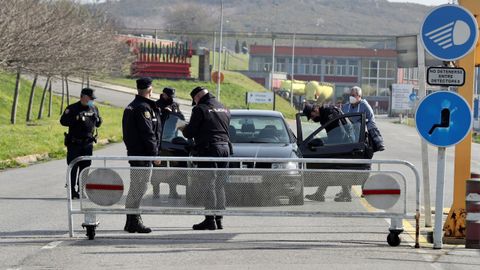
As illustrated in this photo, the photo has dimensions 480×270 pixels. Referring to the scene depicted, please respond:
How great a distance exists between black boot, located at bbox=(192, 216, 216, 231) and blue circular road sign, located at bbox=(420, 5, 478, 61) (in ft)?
11.4

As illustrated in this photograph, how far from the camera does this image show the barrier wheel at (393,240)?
12.1 meters

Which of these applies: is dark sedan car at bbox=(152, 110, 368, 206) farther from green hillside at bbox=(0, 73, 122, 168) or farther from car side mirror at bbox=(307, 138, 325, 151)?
green hillside at bbox=(0, 73, 122, 168)

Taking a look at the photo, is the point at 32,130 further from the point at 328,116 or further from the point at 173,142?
the point at 328,116

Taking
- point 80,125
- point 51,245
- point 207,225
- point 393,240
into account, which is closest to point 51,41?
point 80,125

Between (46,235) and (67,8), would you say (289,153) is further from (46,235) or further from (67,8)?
(67,8)

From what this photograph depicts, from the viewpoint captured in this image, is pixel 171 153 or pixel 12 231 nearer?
pixel 12 231

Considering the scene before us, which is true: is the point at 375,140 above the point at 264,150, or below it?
above

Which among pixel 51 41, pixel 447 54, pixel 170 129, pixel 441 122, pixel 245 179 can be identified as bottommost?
pixel 245 179

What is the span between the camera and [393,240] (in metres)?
12.1

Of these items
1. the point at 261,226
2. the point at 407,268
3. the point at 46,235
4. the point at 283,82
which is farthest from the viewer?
the point at 283,82

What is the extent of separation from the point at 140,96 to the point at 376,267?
164 inches

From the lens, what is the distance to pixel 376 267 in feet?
34.7

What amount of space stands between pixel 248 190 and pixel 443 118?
8.08 ft

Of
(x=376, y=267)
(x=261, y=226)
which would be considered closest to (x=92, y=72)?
(x=261, y=226)
